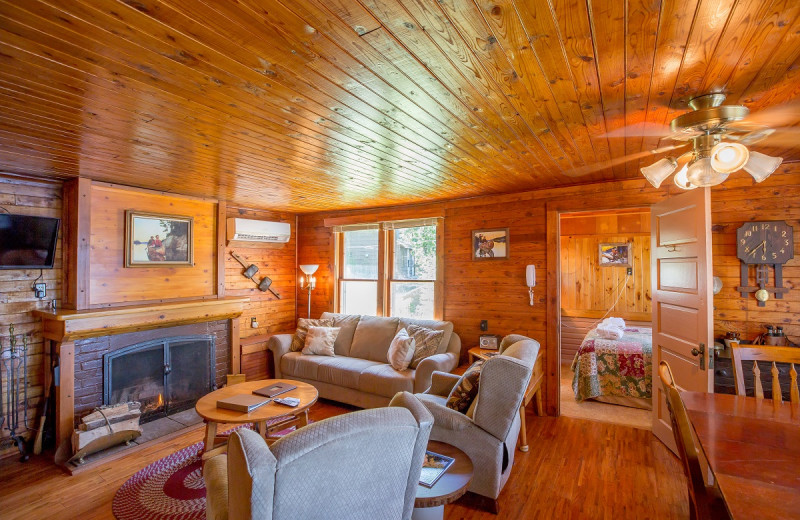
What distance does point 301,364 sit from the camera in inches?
182

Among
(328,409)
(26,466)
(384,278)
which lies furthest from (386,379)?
(26,466)

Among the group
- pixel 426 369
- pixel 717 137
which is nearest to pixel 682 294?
pixel 717 137

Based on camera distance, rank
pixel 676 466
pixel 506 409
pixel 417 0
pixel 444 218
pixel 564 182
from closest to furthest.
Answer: pixel 417 0 < pixel 506 409 < pixel 676 466 < pixel 564 182 < pixel 444 218

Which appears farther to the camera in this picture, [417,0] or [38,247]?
[38,247]

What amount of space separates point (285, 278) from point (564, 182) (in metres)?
4.04

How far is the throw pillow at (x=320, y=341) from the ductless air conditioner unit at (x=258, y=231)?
4.62 ft

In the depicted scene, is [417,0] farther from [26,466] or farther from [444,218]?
[26,466]

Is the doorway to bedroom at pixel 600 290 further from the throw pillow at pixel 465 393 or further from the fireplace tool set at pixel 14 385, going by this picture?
the fireplace tool set at pixel 14 385

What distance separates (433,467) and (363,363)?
103 inches

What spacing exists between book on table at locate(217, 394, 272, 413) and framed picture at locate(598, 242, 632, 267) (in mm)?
5425

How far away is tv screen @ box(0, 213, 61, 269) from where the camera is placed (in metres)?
3.16

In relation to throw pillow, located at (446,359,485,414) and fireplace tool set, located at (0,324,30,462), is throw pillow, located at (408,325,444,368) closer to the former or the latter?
throw pillow, located at (446,359,485,414)

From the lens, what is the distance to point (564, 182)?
150 inches

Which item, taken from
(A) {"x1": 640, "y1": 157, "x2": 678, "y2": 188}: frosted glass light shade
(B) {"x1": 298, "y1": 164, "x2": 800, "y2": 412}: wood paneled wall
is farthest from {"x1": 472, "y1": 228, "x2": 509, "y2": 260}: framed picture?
(A) {"x1": 640, "y1": 157, "x2": 678, "y2": 188}: frosted glass light shade
